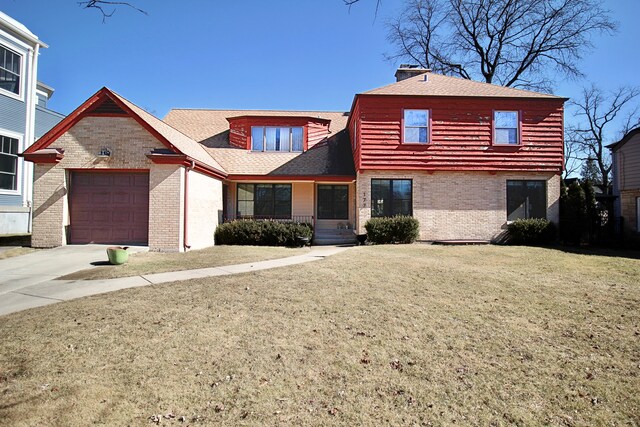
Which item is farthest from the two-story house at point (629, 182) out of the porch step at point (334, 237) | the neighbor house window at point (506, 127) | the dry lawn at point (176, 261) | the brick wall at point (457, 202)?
the dry lawn at point (176, 261)

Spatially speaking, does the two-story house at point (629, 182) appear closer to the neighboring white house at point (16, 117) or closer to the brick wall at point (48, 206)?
the brick wall at point (48, 206)

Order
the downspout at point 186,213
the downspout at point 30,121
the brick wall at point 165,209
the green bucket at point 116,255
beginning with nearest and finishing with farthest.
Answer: the green bucket at point 116,255, the brick wall at point 165,209, the downspout at point 186,213, the downspout at point 30,121

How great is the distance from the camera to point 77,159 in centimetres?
1293

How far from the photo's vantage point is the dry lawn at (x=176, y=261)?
28.8ft

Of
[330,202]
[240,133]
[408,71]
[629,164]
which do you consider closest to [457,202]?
[330,202]

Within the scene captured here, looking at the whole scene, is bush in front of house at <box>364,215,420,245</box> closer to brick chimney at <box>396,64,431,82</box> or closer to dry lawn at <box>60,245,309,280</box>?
dry lawn at <box>60,245,309,280</box>

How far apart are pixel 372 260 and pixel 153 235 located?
761cm

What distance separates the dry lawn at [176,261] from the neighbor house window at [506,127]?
11.0 metres

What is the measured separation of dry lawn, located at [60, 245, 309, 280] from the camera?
8789mm

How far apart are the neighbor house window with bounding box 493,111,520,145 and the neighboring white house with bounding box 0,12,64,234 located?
23.1 meters

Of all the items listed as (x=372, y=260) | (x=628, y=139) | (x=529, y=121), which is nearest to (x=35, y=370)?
(x=372, y=260)

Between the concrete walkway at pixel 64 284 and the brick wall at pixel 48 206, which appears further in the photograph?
the brick wall at pixel 48 206

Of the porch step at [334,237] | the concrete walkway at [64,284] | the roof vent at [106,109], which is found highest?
the roof vent at [106,109]

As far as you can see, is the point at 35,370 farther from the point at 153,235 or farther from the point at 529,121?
the point at 529,121
